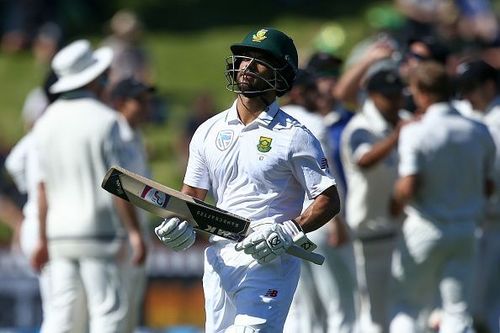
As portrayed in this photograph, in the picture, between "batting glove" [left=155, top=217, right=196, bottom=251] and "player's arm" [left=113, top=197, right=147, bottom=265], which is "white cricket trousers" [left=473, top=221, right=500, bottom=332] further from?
"batting glove" [left=155, top=217, right=196, bottom=251]

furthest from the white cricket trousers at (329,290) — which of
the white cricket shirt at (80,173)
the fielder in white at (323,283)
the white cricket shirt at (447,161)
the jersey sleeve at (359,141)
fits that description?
the white cricket shirt at (80,173)

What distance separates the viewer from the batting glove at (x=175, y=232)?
7723mm

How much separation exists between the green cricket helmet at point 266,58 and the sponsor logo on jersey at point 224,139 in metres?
0.23

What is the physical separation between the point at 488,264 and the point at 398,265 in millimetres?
1258

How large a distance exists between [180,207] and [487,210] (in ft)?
14.3

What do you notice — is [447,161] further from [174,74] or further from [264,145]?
[174,74]

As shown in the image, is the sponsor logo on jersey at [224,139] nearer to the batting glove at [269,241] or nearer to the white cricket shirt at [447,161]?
the batting glove at [269,241]

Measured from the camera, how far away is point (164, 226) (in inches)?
305

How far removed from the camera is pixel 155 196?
7.73 m

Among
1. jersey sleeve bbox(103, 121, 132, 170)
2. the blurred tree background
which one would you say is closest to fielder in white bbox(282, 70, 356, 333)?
jersey sleeve bbox(103, 121, 132, 170)

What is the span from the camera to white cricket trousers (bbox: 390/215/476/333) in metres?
10.4

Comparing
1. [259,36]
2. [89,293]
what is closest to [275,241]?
[259,36]

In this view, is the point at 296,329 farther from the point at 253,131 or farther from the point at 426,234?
the point at 253,131

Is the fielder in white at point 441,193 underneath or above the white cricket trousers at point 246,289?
underneath
